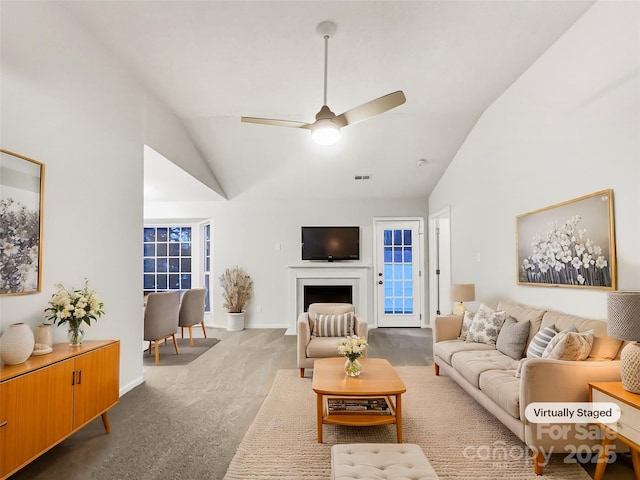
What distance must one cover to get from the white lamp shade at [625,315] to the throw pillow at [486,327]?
149cm

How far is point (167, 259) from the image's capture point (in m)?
7.38

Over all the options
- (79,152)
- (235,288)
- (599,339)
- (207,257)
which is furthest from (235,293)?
(599,339)

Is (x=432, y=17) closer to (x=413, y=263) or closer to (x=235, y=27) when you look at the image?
(x=235, y=27)

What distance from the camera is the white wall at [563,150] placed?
2.47 m

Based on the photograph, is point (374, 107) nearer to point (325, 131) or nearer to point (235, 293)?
point (325, 131)

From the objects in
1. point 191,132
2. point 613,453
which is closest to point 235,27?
point 191,132

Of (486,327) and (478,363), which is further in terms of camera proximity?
(486,327)

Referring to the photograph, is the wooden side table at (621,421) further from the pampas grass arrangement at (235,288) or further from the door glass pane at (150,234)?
the door glass pane at (150,234)

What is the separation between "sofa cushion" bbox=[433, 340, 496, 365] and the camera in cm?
357

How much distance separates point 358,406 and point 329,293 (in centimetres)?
413

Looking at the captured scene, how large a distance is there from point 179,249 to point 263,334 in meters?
2.54

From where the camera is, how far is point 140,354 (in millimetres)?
3816

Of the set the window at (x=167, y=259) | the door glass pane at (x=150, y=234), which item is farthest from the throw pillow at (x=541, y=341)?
the door glass pane at (x=150, y=234)

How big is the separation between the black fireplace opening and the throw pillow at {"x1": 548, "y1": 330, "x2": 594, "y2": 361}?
179 inches
